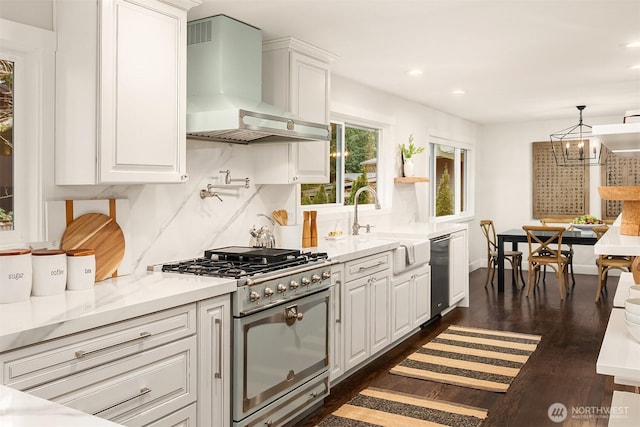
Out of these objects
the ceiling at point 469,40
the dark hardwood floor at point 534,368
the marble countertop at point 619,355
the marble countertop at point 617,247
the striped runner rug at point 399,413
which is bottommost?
the striped runner rug at point 399,413

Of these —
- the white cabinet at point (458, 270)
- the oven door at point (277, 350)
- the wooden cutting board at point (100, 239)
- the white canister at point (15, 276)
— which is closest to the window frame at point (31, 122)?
the wooden cutting board at point (100, 239)

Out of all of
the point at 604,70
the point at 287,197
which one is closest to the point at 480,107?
the point at 604,70

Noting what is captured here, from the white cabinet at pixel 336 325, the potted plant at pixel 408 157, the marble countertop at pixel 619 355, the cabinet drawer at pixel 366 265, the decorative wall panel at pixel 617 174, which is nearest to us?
the marble countertop at pixel 619 355

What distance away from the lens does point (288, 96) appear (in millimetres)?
3836

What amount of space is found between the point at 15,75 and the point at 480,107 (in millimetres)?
5881

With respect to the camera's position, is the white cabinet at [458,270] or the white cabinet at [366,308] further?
the white cabinet at [458,270]

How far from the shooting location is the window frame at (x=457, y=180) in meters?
7.50

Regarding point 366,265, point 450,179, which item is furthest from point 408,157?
point 366,265

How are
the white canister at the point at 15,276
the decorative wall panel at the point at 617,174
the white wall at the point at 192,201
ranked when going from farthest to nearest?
the decorative wall panel at the point at 617,174 → the white wall at the point at 192,201 → the white canister at the point at 15,276

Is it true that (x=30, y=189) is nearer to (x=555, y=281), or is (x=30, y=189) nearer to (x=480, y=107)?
(x=480, y=107)

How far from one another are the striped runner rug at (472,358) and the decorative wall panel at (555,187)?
13.6 feet

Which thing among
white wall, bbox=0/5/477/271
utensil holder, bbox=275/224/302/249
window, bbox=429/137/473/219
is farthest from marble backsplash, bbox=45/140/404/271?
window, bbox=429/137/473/219

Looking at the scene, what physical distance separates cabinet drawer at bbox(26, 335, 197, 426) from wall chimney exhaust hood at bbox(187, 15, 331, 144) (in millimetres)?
1246

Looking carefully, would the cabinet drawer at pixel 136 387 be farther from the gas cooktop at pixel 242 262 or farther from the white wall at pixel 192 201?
the white wall at pixel 192 201
